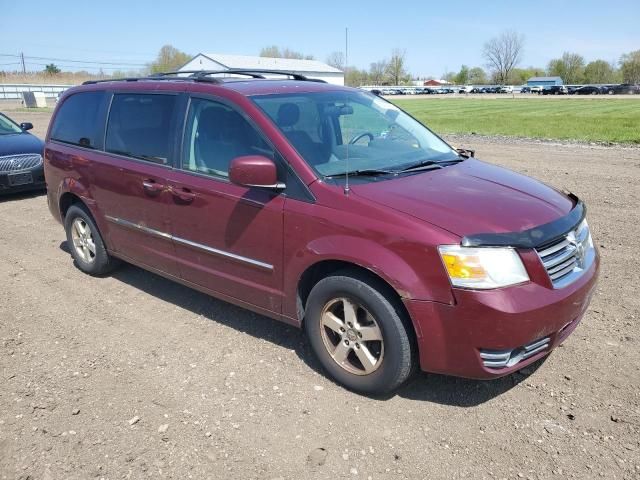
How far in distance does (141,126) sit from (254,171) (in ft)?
5.57

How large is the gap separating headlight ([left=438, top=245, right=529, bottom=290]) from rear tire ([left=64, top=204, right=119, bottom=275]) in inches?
145

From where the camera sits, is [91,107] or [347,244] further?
[91,107]

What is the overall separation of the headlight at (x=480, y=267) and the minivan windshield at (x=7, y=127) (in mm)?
9830

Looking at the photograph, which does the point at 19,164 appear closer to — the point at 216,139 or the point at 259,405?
the point at 216,139

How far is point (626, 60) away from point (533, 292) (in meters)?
122

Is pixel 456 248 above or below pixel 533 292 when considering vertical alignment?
above

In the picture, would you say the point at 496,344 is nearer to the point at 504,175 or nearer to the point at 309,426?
the point at 309,426

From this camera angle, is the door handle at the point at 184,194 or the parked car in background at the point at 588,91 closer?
the door handle at the point at 184,194

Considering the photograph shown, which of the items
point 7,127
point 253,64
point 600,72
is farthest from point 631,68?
point 7,127

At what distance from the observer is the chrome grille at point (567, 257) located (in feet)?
9.93

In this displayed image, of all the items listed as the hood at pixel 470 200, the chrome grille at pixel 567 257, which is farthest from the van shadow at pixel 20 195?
the chrome grille at pixel 567 257

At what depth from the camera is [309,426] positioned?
3.11 m

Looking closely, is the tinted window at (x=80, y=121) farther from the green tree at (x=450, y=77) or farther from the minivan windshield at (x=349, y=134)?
the green tree at (x=450, y=77)

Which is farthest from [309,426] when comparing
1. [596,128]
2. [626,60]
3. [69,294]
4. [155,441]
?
[626,60]
